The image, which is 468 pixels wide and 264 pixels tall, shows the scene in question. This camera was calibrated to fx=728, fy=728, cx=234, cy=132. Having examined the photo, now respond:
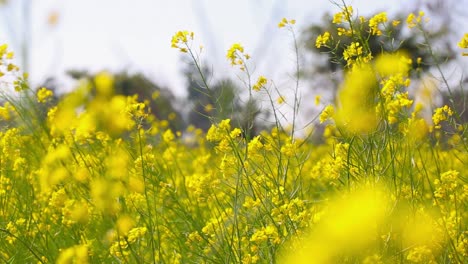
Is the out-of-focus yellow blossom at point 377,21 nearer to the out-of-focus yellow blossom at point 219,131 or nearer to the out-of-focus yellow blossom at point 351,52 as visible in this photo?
the out-of-focus yellow blossom at point 351,52

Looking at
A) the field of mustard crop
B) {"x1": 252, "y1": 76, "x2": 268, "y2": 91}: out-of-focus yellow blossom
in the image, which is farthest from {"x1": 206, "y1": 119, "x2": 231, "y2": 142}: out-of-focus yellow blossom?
{"x1": 252, "y1": 76, "x2": 268, "y2": 91}: out-of-focus yellow blossom

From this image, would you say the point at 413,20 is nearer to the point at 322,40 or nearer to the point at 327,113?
the point at 322,40

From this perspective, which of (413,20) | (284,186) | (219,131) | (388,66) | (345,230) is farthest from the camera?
(413,20)

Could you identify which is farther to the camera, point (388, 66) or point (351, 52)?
point (388, 66)

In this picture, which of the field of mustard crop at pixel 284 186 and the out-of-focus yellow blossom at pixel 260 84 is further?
the out-of-focus yellow blossom at pixel 260 84

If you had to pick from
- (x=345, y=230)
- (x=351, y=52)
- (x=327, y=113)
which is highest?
(x=351, y=52)

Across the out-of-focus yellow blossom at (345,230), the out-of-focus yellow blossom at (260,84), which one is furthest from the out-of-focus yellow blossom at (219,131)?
the out-of-focus yellow blossom at (345,230)

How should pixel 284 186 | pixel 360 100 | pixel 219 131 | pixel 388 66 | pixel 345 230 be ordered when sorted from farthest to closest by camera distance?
1. pixel 388 66
2. pixel 219 131
3. pixel 284 186
4. pixel 360 100
5. pixel 345 230

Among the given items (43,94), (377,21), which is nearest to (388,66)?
(377,21)

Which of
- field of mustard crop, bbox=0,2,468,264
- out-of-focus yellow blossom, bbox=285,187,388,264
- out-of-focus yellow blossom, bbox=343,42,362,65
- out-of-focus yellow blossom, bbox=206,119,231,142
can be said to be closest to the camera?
out-of-focus yellow blossom, bbox=285,187,388,264

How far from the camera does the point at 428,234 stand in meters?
2.08

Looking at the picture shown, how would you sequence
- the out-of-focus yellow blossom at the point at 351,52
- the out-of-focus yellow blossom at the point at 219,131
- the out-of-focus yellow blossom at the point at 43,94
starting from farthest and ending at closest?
the out-of-focus yellow blossom at the point at 43,94 → the out-of-focus yellow blossom at the point at 219,131 → the out-of-focus yellow blossom at the point at 351,52

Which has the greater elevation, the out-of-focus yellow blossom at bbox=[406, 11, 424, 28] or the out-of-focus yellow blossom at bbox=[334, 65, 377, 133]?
the out-of-focus yellow blossom at bbox=[406, 11, 424, 28]

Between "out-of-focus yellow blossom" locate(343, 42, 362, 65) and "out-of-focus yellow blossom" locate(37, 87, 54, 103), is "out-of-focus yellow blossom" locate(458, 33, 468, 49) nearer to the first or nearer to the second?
"out-of-focus yellow blossom" locate(343, 42, 362, 65)
